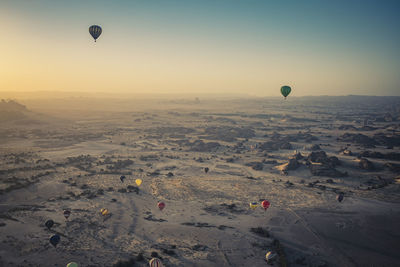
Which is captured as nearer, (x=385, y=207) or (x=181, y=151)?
(x=385, y=207)

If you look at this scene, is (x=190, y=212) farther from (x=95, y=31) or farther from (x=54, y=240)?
(x=95, y=31)

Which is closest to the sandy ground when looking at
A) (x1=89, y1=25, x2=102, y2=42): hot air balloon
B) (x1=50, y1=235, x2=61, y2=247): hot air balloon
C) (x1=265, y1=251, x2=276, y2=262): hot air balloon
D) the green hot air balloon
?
(x1=265, y1=251, x2=276, y2=262): hot air balloon

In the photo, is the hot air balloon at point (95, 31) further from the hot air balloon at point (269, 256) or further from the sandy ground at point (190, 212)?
the hot air balloon at point (269, 256)

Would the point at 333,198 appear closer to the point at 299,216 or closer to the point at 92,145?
the point at 299,216

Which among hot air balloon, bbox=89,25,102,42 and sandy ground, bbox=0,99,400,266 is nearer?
sandy ground, bbox=0,99,400,266

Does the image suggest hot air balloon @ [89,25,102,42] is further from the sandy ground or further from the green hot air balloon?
the green hot air balloon

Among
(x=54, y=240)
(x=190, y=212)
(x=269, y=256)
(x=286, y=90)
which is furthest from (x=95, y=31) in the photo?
(x=269, y=256)

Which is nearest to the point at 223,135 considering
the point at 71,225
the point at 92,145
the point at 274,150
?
the point at 274,150

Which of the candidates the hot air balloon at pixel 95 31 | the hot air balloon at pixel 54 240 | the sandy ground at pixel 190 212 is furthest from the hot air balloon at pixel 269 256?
the hot air balloon at pixel 95 31
